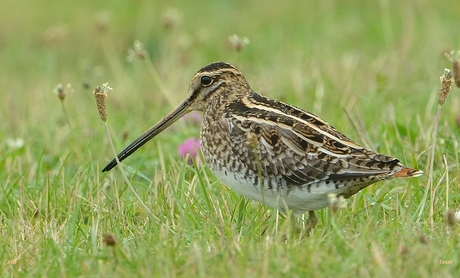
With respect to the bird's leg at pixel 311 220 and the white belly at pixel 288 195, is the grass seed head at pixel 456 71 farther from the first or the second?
the bird's leg at pixel 311 220

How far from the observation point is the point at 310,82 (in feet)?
23.7

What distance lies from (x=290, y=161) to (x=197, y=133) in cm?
211

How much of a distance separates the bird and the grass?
0.46 ft

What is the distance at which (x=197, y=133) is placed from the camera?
6.04 m

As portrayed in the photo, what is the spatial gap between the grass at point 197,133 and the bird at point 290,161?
0.46 feet

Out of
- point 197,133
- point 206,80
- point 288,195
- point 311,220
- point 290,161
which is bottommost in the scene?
point 311,220

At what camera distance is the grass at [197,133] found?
132 inches

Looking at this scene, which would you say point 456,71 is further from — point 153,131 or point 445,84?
point 153,131

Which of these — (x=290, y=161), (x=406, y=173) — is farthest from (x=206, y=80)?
(x=406, y=173)

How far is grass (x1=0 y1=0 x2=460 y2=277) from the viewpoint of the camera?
11.0 ft

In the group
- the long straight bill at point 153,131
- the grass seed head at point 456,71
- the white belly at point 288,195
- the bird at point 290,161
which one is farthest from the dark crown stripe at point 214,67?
the grass seed head at point 456,71

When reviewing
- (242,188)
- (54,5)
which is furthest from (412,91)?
(54,5)

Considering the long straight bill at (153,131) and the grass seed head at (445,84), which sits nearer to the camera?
the grass seed head at (445,84)

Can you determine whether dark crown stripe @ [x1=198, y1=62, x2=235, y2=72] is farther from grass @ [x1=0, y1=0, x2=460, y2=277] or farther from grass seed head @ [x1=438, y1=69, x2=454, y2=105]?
grass seed head @ [x1=438, y1=69, x2=454, y2=105]
